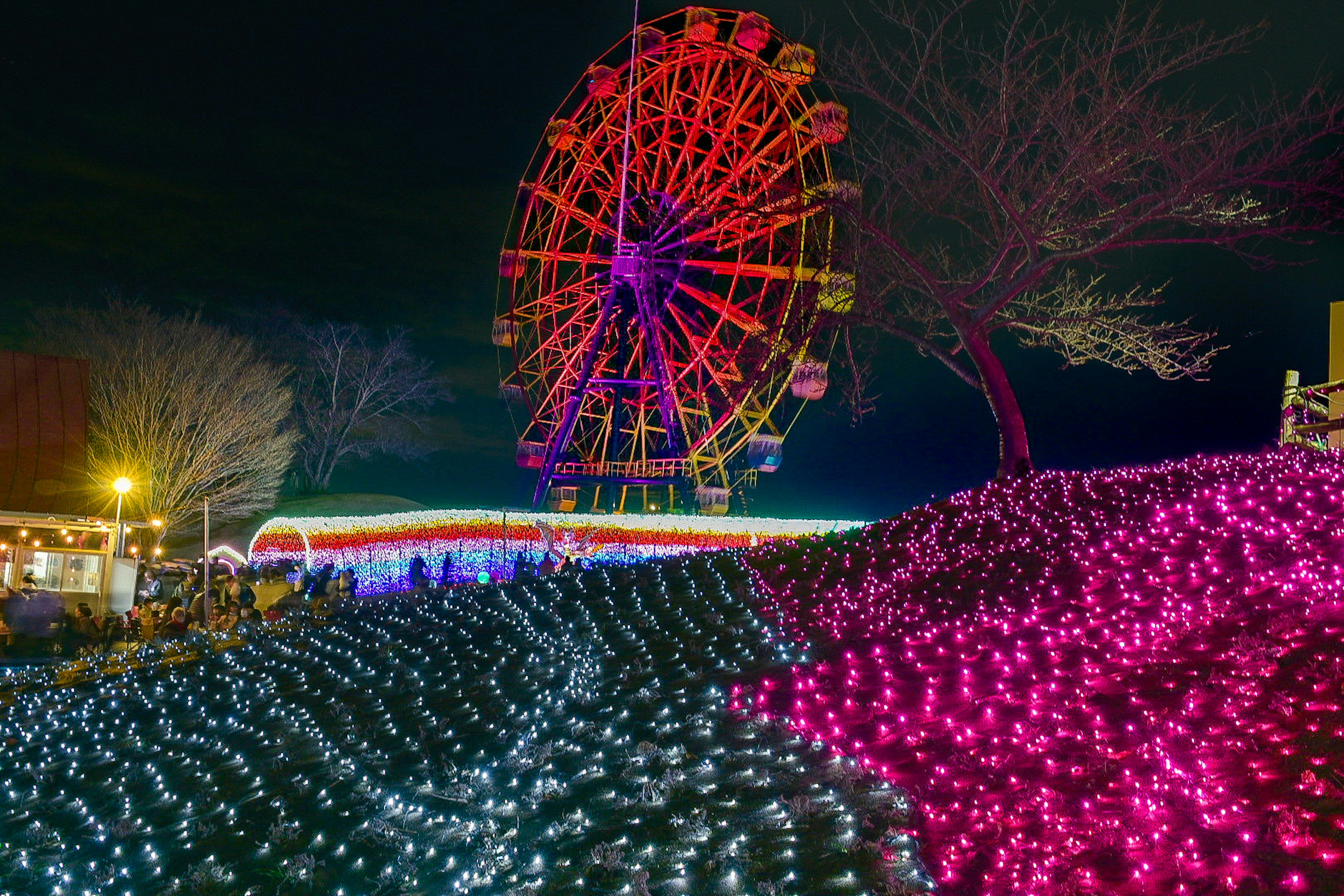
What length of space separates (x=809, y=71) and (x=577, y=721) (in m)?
16.8

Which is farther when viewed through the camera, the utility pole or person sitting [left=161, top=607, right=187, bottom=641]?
the utility pole

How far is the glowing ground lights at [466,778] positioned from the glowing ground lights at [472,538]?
11.0 m

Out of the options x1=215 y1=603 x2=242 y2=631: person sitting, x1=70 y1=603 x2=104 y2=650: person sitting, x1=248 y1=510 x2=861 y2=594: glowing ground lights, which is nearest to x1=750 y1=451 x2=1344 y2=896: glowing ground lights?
x1=215 y1=603 x2=242 y2=631: person sitting

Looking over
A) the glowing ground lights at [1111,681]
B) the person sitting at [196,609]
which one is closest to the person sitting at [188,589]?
the person sitting at [196,609]

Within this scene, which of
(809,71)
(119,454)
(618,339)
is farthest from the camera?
(119,454)

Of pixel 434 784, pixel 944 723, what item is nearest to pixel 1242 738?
pixel 944 723

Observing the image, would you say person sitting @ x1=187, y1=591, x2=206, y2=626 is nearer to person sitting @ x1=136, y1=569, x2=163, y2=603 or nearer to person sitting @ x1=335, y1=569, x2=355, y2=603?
person sitting @ x1=136, y1=569, x2=163, y2=603

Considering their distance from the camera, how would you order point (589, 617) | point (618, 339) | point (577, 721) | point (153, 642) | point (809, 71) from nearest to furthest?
point (577, 721), point (589, 617), point (153, 642), point (809, 71), point (618, 339)

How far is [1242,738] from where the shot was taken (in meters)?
5.12

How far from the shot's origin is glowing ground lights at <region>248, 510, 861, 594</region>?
21703 millimetres

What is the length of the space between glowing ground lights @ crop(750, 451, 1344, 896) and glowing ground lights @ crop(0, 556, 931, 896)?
0.43 meters

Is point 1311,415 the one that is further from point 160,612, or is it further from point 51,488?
point 51,488

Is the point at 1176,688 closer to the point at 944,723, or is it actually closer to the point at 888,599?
the point at 944,723

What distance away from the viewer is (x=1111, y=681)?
6.12 m
